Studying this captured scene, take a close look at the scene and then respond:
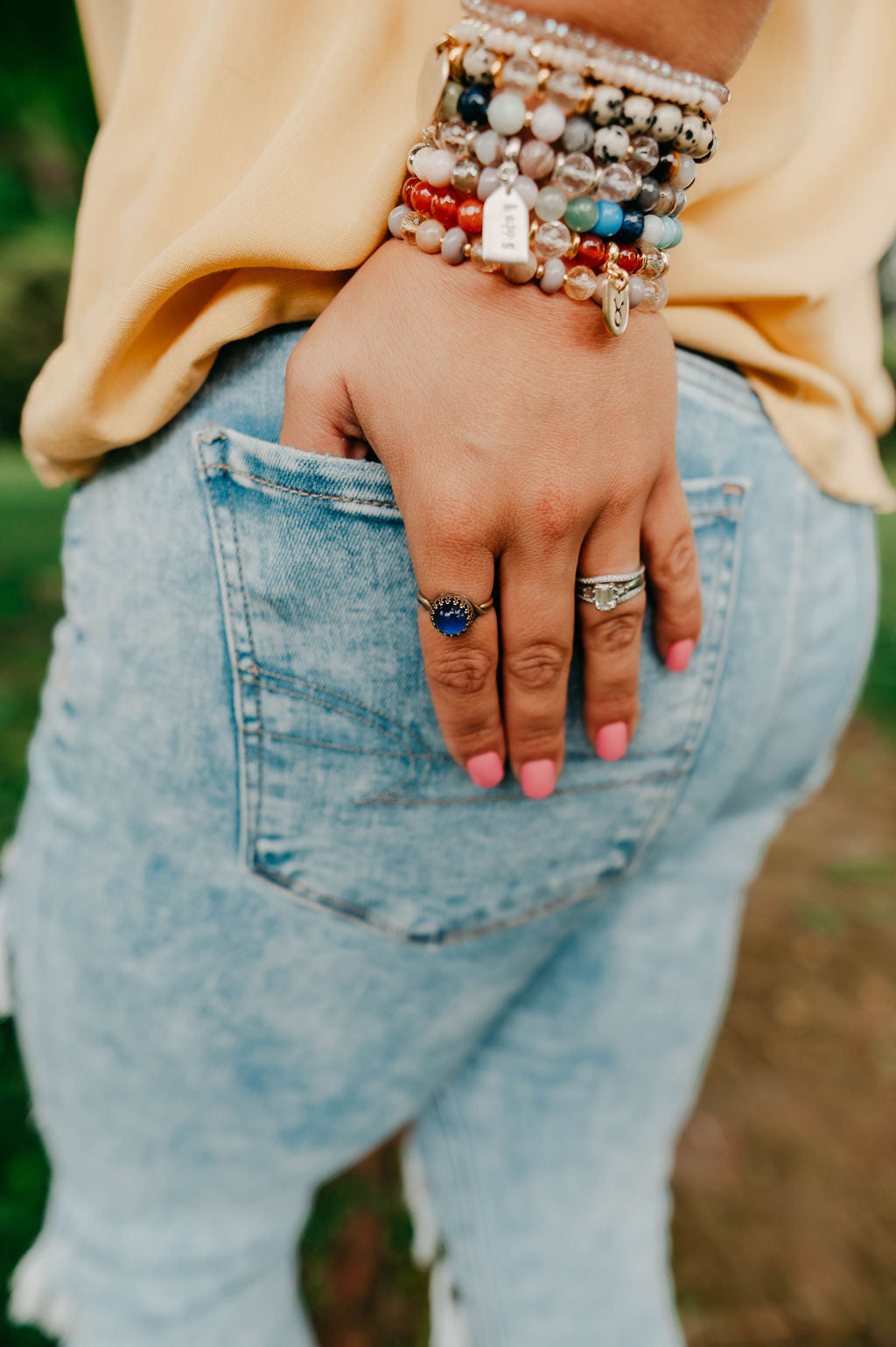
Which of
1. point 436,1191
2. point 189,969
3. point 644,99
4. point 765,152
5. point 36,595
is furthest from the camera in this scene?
point 36,595

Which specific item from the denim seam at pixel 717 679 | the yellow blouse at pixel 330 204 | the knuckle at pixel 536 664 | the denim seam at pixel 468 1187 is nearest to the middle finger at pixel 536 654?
the knuckle at pixel 536 664

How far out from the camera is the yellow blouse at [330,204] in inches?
23.3

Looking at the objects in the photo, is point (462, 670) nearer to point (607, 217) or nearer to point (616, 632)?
point (616, 632)

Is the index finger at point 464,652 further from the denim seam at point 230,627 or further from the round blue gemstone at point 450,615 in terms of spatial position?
the denim seam at point 230,627

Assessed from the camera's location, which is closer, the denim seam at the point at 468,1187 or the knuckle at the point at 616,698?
the knuckle at the point at 616,698

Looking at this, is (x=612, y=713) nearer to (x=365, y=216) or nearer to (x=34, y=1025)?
(x=365, y=216)

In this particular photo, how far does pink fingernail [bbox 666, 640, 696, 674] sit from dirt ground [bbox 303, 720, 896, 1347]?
5.03 feet

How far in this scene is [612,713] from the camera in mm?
675

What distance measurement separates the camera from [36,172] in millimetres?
5703

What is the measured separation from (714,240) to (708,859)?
607mm

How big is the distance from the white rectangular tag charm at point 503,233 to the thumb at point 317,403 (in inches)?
4.7

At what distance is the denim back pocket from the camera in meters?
0.61

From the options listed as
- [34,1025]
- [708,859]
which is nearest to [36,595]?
[34,1025]

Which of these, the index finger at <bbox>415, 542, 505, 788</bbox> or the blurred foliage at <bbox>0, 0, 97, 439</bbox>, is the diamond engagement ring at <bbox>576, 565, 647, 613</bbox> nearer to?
the index finger at <bbox>415, 542, 505, 788</bbox>
